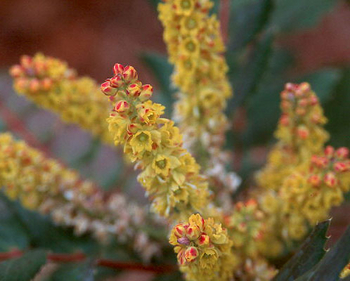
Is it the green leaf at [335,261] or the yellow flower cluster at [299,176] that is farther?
the yellow flower cluster at [299,176]

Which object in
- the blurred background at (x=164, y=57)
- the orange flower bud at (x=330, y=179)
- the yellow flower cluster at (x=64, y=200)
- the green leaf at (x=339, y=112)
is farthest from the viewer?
the green leaf at (x=339, y=112)

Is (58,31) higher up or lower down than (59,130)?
higher up

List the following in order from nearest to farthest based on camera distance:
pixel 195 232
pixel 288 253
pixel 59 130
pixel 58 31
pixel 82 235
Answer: pixel 195 232 < pixel 288 253 < pixel 82 235 < pixel 59 130 < pixel 58 31

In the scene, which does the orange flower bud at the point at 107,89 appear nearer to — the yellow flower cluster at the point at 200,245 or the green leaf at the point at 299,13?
the yellow flower cluster at the point at 200,245

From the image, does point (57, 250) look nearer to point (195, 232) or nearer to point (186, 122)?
point (186, 122)

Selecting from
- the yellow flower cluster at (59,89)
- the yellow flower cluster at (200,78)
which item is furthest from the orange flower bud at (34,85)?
the yellow flower cluster at (200,78)

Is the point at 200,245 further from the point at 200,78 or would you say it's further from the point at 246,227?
the point at 200,78

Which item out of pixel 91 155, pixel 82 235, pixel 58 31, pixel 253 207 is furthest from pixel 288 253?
pixel 58 31

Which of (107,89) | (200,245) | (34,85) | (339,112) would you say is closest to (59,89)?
(34,85)
